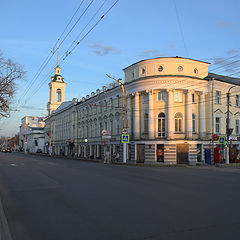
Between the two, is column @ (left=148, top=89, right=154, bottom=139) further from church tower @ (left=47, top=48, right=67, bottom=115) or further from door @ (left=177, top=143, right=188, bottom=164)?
church tower @ (left=47, top=48, right=67, bottom=115)

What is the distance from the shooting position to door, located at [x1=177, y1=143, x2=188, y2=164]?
116ft

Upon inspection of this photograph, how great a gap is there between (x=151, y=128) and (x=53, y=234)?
30415 mm

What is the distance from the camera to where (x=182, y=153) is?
3541 cm

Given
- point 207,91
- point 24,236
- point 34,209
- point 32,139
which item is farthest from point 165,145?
point 32,139

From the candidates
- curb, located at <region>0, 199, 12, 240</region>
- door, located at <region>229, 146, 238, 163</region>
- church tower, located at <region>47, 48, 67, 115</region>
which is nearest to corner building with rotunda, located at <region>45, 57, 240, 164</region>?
door, located at <region>229, 146, 238, 163</region>

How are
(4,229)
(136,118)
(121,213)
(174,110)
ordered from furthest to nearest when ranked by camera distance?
(136,118) < (174,110) < (121,213) < (4,229)

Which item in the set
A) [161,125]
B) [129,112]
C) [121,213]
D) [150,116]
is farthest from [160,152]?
[121,213]

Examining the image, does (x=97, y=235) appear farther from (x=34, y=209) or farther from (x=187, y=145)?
(x=187, y=145)

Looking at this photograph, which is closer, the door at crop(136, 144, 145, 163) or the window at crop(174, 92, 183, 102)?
the window at crop(174, 92, 183, 102)

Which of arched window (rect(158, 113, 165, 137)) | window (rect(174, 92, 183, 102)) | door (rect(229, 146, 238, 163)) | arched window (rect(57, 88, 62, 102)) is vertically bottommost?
door (rect(229, 146, 238, 163))

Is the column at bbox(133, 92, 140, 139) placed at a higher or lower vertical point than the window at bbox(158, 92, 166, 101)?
lower

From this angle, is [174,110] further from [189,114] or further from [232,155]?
[232,155]

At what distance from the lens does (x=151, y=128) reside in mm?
36344

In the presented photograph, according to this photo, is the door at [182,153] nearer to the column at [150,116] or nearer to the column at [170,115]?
the column at [170,115]
